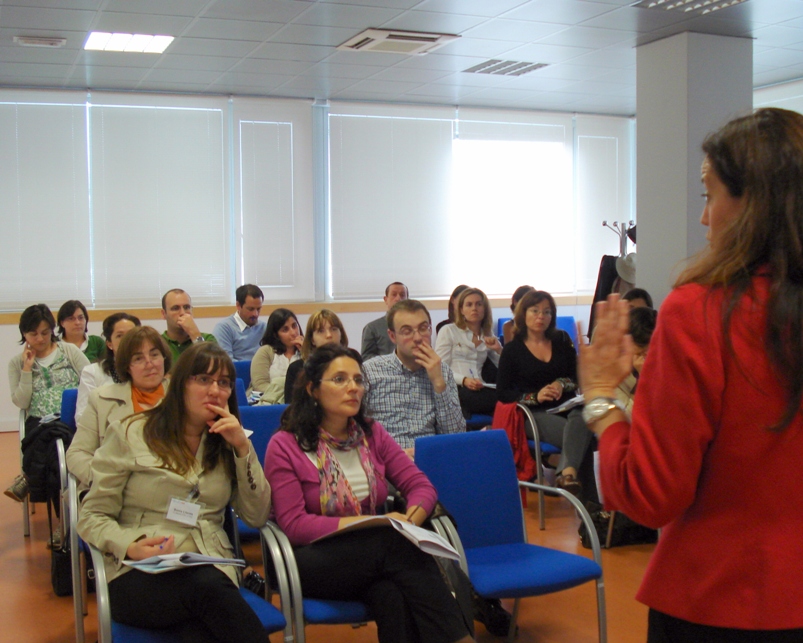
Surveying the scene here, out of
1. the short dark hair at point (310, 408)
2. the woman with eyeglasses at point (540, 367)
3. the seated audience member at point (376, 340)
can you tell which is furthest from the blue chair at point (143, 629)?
the seated audience member at point (376, 340)

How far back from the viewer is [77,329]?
17.6ft

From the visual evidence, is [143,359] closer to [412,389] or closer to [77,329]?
[412,389]

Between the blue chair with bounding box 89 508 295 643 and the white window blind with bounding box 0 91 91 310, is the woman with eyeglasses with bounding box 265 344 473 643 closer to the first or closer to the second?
the blue chair with bounding box 89 508 295 643

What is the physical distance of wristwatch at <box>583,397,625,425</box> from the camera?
46.6 inches

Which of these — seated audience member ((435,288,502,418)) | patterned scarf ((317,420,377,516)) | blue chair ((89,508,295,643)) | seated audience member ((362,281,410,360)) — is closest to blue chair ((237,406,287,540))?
patterned scarf ((317,420,377,516))

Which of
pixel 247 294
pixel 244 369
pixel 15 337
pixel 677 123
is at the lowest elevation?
pixel 244 369

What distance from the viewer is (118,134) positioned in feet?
25.4

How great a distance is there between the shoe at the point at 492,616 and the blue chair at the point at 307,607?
32.2 inches

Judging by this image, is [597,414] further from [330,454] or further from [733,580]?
[330,454]

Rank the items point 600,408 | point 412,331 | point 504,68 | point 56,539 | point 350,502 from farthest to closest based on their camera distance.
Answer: point 504,68, point 56,539, point 412,331, point 350,502, point 600,408

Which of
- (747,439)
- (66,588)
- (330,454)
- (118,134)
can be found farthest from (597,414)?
(118,134)

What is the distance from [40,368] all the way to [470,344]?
103 inches

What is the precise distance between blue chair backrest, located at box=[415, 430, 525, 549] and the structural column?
11.3 ft

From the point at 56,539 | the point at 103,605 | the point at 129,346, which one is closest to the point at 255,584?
the point at 103,605
